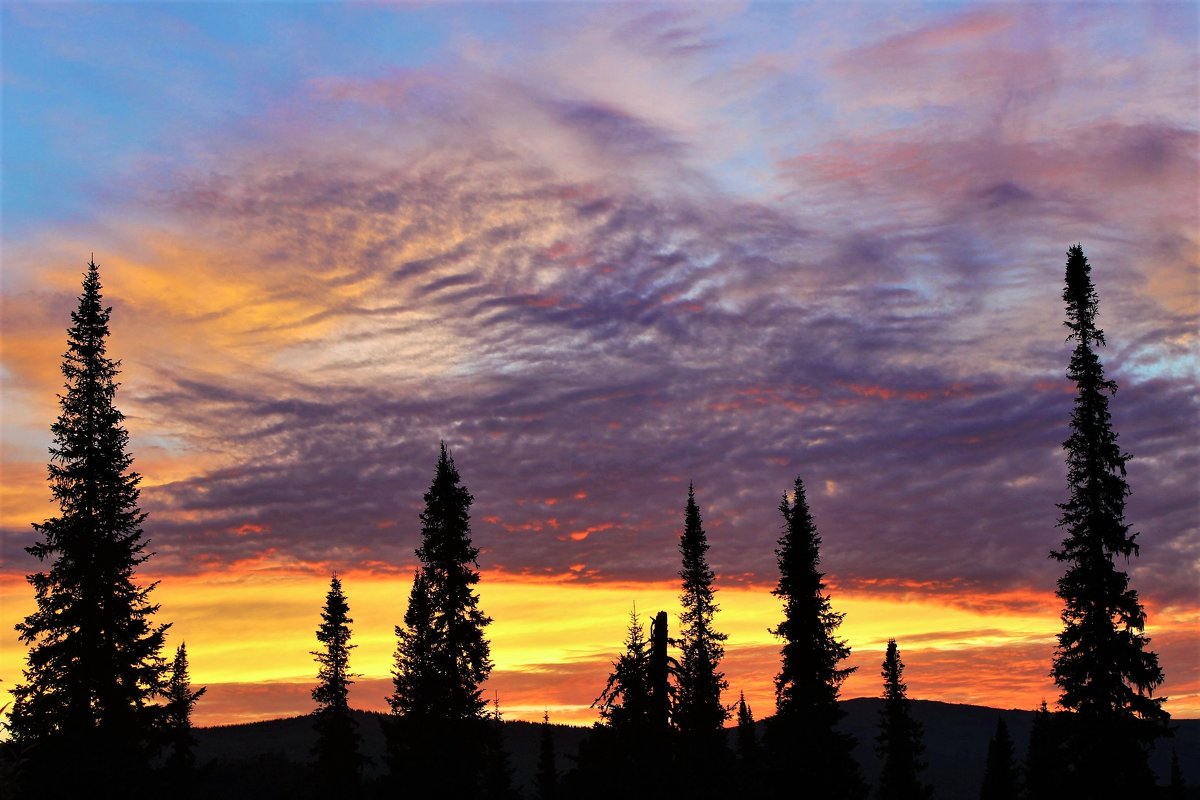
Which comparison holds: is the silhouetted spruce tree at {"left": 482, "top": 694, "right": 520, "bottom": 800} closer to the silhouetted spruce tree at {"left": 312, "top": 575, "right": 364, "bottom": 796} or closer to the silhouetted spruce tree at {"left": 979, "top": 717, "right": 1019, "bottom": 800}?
the silhouetted spruce tree at {"left": 312, "top": 575, "right": 364, "bottom": 796}

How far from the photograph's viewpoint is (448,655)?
50.6 m

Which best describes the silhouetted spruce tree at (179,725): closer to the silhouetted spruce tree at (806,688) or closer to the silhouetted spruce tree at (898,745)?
the silhouetted spruce tree at (806,688)

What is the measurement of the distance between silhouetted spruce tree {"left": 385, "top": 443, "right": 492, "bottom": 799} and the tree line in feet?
0.25

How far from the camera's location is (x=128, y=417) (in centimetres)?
4019

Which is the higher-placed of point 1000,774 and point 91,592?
point 91,592

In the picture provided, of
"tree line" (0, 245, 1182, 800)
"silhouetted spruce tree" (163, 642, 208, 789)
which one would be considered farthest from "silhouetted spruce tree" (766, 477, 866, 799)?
"silhouetted spruce tree" (163, 642, 208, 789)

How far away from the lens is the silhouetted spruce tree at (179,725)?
127 feet

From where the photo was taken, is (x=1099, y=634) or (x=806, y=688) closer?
(x=1099, y=634)

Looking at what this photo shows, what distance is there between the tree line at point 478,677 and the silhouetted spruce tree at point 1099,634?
2.4 inches

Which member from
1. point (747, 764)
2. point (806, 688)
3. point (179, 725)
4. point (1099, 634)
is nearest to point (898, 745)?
point (747, 764)

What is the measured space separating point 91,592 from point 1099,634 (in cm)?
3715

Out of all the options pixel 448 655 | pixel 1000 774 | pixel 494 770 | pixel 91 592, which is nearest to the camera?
pixel 91 592

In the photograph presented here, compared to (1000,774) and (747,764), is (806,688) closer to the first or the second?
(747,764)

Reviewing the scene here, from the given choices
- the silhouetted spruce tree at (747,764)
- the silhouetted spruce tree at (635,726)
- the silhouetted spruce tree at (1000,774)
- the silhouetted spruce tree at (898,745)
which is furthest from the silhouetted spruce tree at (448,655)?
the silhouetted spruce tree at (1000,774)
